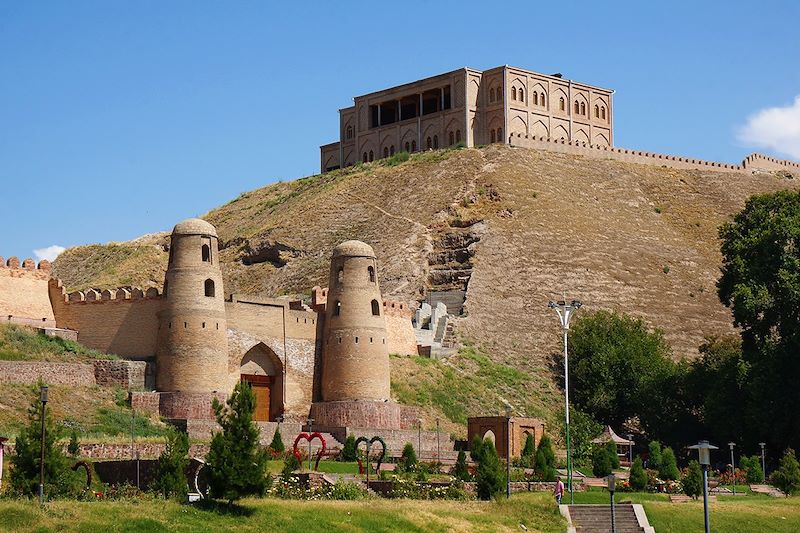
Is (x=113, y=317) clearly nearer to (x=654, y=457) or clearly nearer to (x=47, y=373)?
(x=47, y=373)

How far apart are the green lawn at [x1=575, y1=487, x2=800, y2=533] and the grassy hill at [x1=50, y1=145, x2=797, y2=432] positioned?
1705 centimetres

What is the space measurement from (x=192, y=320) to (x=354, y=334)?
21.5 feet

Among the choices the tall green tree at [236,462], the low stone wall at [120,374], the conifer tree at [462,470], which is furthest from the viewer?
the low stone wall at [120,374]

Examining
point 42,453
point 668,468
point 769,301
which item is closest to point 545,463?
point 668,468

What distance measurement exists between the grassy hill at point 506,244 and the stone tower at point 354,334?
14.4 feet

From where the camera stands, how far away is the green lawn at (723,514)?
3659 cm

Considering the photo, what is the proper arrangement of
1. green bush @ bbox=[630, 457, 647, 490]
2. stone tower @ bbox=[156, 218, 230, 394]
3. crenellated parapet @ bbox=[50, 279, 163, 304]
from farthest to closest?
crenellated parapet @ bbox=[50, 279, 163, 304] → stone tower @ bbox=[156, 218, 230, 394] → green bush @ bbox=[630, 457, 647, 490]

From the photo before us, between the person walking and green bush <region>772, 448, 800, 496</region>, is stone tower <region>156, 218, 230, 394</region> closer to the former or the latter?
the person walking

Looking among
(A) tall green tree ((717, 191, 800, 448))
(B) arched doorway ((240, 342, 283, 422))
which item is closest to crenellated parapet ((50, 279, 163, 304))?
(B) arched doorway ((240, 342, 283, 422))

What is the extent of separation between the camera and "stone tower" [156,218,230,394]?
155ft

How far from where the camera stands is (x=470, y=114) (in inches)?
3501

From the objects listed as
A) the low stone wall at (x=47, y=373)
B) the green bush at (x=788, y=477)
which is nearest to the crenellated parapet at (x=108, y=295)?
the low stone wall at (x=47, y=373)

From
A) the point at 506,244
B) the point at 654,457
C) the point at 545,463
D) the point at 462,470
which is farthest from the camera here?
the point at 506,244

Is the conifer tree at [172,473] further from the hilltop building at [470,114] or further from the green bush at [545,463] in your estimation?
the hilltop building at [470,114]
